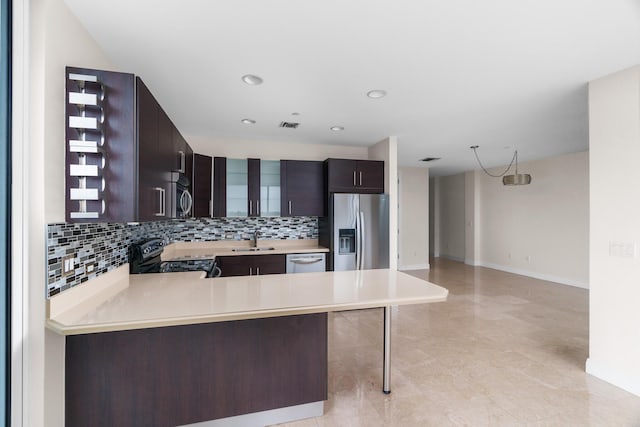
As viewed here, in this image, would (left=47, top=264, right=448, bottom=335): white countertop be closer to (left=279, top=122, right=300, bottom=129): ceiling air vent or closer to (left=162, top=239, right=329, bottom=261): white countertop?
(left=162, top=239, right=329, bottom=261): white countertop

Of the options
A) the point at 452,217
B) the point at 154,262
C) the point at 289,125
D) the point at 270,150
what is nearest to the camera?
the point at 154,262

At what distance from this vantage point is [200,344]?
5.74 ft

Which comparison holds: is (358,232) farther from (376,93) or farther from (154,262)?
(154,262)

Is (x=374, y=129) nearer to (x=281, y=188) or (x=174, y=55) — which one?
(x=281, y=188)

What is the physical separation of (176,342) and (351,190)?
10.1ft

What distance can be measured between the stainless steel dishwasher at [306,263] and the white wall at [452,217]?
5343 mm

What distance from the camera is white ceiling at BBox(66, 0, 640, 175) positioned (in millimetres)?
1583

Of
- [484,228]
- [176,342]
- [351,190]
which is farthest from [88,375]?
[484,228]

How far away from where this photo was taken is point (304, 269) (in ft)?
13.4

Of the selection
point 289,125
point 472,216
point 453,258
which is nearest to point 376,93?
point 289,125

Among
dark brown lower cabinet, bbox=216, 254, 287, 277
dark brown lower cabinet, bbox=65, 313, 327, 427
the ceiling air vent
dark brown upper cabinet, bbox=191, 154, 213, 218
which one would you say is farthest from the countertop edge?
the ceiling air vent
